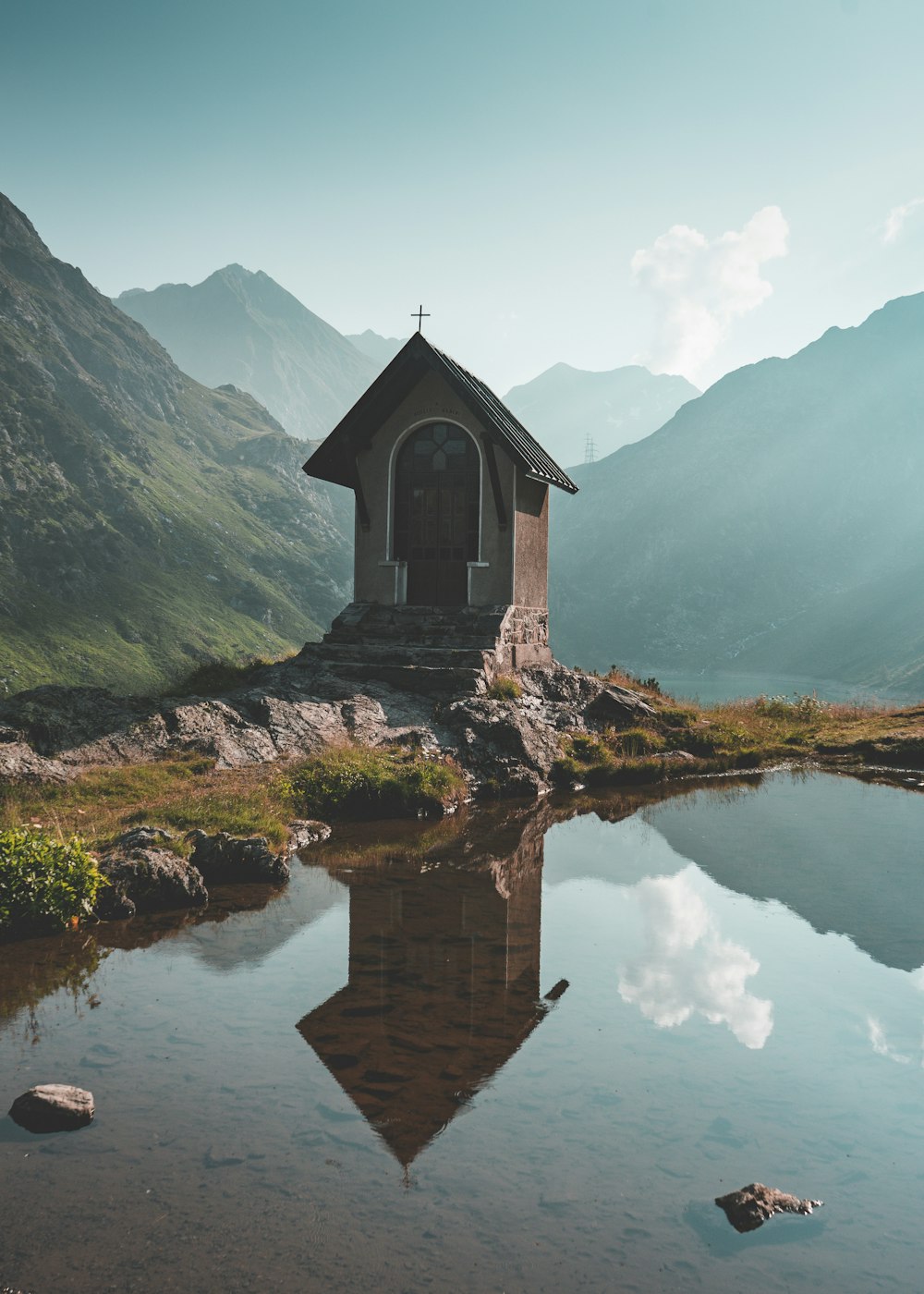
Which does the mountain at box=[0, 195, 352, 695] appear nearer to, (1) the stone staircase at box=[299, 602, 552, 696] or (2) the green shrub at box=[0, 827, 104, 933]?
(1) the stone staircase at box=[299, 602, 552, 696]

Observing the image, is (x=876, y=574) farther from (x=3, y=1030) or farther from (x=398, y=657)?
(x=3, y=1030)

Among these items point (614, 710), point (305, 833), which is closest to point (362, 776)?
point (305, 833)

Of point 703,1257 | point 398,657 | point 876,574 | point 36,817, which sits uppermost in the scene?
point 876,574

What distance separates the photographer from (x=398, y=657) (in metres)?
21.0

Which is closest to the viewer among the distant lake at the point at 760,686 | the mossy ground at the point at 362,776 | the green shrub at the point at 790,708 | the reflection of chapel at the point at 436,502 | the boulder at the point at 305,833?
the mossy ground at the point at 362,776

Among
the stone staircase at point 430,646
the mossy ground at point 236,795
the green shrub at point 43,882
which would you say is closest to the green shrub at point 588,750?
the stone staircase at point 430,646

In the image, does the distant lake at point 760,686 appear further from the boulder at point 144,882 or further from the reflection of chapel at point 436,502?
the boulder at point 144,882

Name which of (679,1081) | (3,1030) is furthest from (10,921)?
(679,1081)

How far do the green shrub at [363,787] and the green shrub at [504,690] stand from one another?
15.0 feet

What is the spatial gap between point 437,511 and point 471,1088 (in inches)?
743

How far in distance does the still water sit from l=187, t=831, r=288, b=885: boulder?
538 mm

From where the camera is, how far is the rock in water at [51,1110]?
5289 mm

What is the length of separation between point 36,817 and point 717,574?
196 m

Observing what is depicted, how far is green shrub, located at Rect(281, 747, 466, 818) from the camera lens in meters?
13.8
